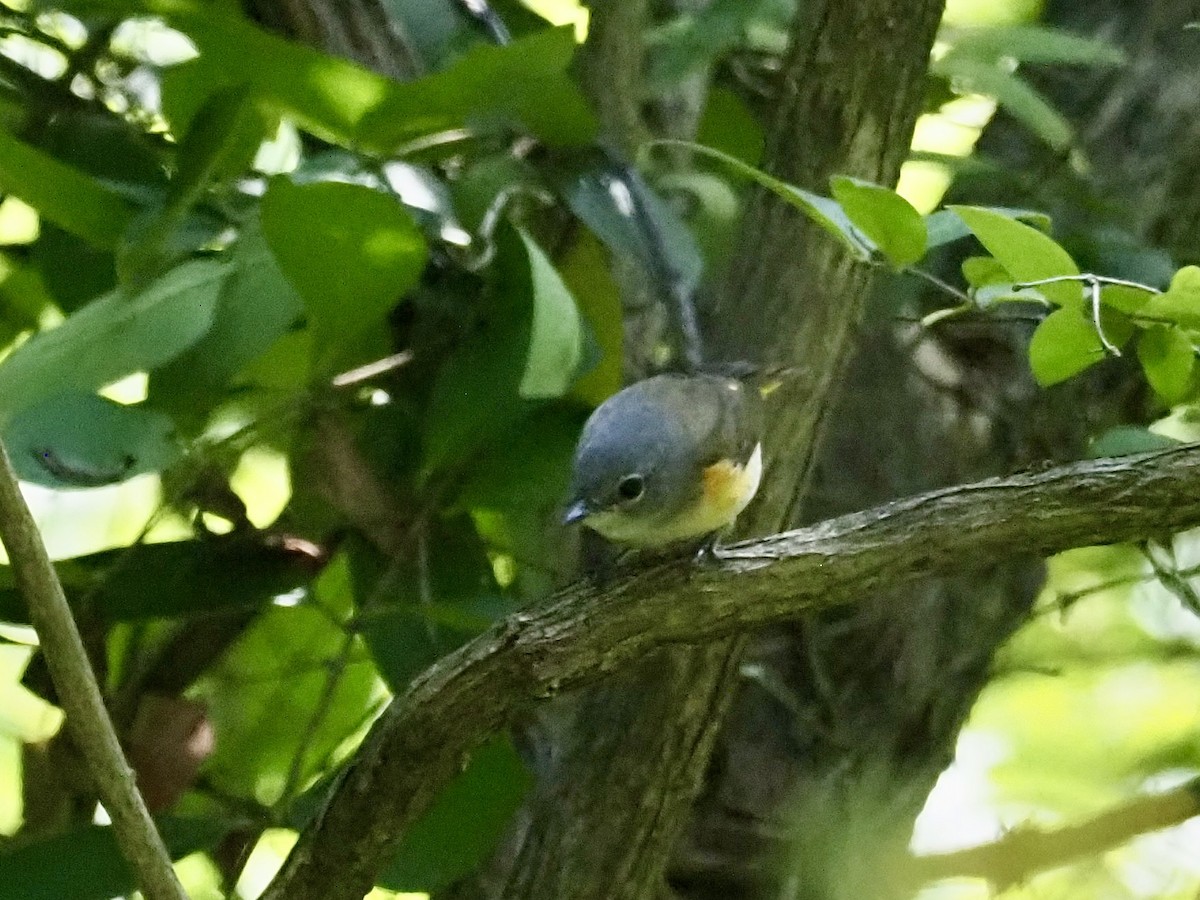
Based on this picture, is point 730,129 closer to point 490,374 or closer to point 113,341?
point 490,374

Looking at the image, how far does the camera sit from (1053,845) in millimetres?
1230

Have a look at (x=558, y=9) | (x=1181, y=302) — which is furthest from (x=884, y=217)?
(x=558, y=9)

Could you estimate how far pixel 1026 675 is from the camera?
142cm

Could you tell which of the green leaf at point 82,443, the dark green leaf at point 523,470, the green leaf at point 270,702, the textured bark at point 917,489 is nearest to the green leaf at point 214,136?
the green leaf at point 82,443

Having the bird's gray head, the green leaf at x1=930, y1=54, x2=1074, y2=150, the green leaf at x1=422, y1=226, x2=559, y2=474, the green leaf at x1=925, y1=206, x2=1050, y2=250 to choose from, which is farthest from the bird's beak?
the green leaf at x1=930, y1=54, x2=1074, y2=150

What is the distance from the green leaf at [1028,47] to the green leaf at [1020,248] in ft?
1.21

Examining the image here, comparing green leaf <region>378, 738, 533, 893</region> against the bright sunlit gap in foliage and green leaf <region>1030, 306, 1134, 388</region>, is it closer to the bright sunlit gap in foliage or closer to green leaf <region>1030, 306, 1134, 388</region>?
green leaf <region>1030, 306, 1134, 388</region>

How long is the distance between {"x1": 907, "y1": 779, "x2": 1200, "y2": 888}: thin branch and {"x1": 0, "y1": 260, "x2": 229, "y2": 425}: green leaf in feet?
2.70

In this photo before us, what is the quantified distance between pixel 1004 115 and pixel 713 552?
840 millimetres

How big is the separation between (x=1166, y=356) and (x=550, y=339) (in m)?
0.33

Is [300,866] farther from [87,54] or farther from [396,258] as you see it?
[87,54]

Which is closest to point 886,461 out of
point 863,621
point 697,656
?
point 863,621

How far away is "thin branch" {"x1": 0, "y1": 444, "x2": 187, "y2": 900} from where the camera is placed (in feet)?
2.02

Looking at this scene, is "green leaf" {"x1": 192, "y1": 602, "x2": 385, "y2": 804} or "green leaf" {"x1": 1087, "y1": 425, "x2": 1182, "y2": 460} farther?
"green leaf" {"x1": 192, "y1": 602, "x2": 385, "y2": 804}
